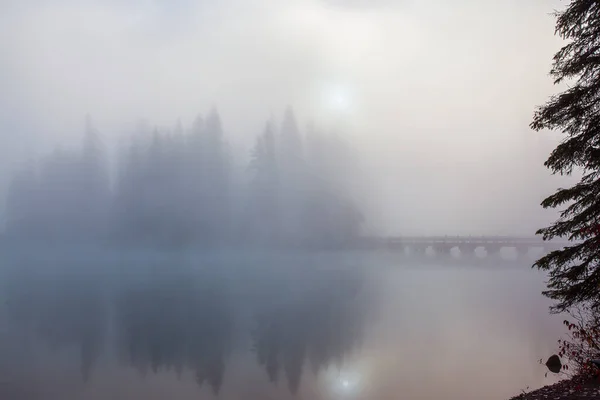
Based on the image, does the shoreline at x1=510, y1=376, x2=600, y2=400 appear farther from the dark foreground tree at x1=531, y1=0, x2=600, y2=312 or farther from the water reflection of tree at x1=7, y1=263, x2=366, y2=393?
the water reflection of tree at x1=7, y1=263, x2=366, y2=393

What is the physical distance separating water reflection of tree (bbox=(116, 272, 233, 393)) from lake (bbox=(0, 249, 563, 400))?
135 millimetres

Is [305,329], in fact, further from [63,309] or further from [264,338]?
[63,309]

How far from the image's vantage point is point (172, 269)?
72812mm

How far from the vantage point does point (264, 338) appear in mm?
32125

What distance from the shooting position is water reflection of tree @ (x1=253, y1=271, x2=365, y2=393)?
26.2 m

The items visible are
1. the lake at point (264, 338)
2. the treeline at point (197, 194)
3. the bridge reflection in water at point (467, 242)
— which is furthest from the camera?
the bridge reflection in water at point (467, 242)

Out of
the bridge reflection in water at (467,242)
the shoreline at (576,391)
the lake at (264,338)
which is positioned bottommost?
the shoreline at (576,391)

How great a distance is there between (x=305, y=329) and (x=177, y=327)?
11.4 meters

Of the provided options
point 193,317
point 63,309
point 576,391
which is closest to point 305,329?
point 193,317

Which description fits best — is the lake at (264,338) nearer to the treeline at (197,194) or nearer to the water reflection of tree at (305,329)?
the water reflection of tree at (305,329)

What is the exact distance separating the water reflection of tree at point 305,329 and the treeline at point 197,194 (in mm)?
33143

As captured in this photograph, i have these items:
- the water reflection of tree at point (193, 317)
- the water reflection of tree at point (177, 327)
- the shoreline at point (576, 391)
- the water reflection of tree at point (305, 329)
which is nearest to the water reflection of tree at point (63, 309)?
the water reflection of tree at point (193, 317)

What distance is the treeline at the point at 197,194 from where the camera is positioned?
8888cm

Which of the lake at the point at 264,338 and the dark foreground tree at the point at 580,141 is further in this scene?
the lake at the point at 264,338
